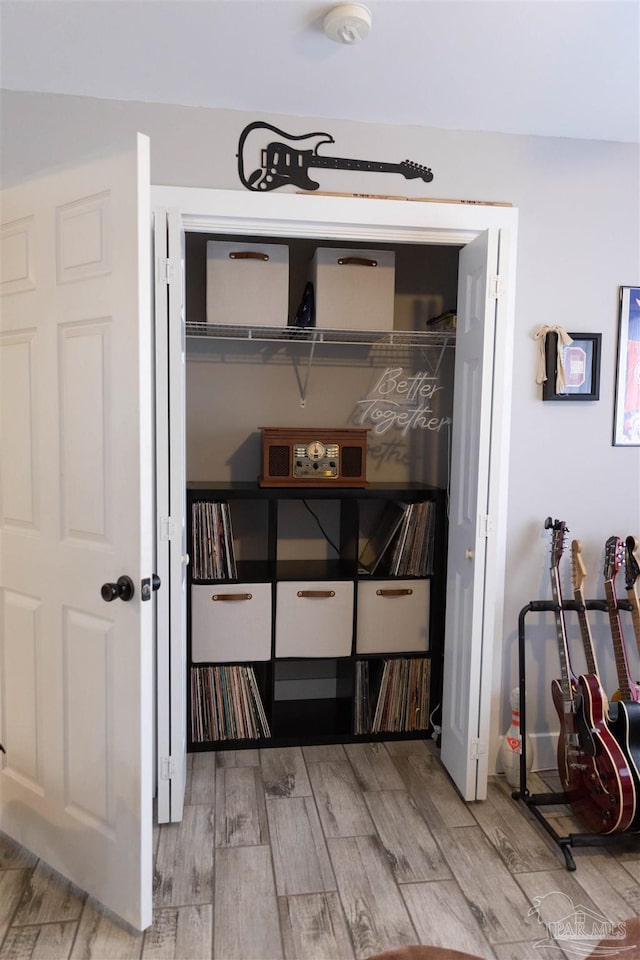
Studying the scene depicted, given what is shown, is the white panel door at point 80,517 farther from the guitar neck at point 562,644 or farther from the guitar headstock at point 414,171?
the guitar neck at point 562,644

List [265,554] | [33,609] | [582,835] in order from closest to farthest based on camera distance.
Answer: [33,609]
[582,835]
[265,554]

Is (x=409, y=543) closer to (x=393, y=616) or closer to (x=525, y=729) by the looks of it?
(x=393, y=616)

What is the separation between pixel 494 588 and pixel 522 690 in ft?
1.29

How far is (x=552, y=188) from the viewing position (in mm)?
2463

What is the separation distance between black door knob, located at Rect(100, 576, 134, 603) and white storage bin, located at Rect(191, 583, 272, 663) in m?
1.07

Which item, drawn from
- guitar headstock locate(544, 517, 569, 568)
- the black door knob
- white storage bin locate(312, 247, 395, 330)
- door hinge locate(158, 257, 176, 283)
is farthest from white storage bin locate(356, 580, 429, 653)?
door hinge locate(158, 257, 176, 283)

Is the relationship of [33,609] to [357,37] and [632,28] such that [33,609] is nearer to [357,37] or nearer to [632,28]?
[357,37]

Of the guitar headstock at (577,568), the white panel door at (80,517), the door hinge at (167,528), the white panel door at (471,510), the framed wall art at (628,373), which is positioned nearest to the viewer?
the white panel door at (80,517)

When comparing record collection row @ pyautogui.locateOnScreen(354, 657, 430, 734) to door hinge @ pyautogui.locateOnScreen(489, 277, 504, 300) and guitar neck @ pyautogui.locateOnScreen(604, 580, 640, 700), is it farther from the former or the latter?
door hinge @ pyautogui.locateOnScreen(489, 277, 504, 300)

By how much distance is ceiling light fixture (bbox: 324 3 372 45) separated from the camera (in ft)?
5.49

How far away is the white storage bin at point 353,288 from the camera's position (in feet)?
8.87

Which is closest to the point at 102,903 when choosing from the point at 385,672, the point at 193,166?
the point at 385,672

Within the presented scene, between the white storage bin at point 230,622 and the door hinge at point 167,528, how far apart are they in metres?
0.57

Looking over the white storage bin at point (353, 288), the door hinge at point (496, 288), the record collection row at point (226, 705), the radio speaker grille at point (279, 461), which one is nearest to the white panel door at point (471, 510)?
the door hinge at point (496, 288)
